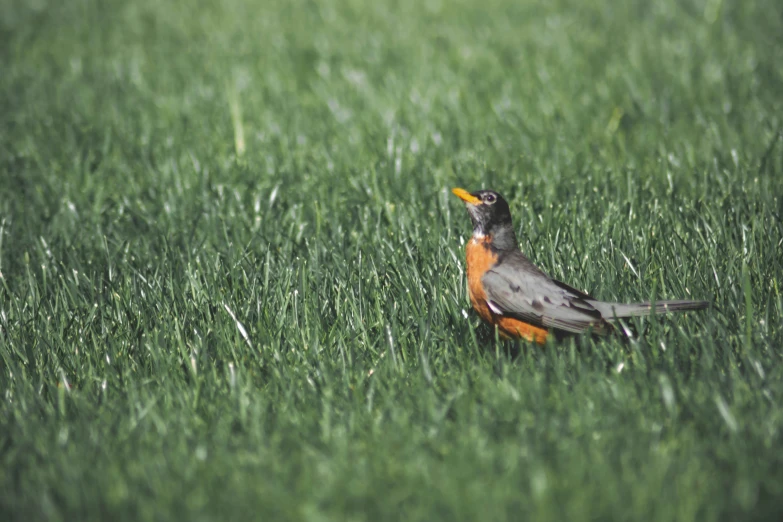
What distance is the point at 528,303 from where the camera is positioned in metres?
2.75

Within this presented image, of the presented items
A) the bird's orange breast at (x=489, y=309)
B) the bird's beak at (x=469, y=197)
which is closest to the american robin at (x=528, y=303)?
the bird's orange breast at (x=489, y=309)

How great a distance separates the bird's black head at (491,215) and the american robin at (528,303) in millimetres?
21

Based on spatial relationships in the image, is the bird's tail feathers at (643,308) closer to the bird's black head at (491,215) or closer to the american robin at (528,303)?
the american robin at (528,303)

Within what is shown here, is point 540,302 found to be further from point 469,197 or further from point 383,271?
point 383,271

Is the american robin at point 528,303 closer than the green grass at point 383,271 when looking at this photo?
No

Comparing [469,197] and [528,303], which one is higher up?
[469,197]

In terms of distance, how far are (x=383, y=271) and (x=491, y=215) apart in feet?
1.97

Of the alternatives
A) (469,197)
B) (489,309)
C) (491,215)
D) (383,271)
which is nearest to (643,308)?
(489,309)

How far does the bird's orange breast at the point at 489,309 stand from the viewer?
2799 millimetres

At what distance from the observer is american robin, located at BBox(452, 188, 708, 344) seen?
8.84ft

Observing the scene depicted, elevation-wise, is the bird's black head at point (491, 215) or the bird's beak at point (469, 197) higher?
the bird's beak at point (469, 197)

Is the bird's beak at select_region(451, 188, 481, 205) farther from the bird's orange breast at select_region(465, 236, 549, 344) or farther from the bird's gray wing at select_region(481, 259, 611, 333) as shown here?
the bird's gray wing at select_region(481, 259, 611, 333)

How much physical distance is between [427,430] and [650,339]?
0.90 meters

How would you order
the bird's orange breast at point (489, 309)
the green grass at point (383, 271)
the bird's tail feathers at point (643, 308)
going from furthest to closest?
the bird's orange breast at point (489, 309) < the bird's tail feathers at point (643, 308) < the green grass at point (383, 271)
